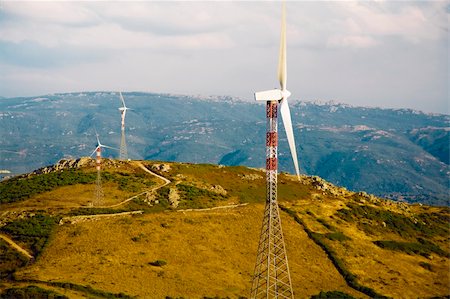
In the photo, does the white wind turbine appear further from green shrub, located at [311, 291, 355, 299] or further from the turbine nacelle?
green shrub, located at [311, 291, 355, 299]

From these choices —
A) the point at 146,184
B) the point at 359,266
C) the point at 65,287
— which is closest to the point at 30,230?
the point at 65,287

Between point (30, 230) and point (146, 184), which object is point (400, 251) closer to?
point (146, 184)

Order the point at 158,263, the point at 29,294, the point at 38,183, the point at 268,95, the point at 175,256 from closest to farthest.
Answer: the point at 268,95, the point at 29,294, the point at 158,263, the point at 175,256, the point at 38,183

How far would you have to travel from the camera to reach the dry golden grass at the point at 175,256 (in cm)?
9938

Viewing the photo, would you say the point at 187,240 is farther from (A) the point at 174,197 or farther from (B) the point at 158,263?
(A) the point at 174,197

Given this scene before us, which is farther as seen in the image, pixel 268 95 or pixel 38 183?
pixel 38 183

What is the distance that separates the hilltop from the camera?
102 meters

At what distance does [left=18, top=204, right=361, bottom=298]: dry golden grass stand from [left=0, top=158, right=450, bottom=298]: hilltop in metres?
0.29

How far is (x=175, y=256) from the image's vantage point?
393ft

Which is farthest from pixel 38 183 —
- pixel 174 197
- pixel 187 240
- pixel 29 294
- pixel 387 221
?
pixel 387 221

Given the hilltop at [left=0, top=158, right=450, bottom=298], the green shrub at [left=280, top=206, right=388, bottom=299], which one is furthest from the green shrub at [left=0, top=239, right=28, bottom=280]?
the green shrub at [left=280, top=206, right=388, bottom=299]

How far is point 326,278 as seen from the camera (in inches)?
4884

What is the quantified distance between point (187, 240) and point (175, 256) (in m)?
10.9

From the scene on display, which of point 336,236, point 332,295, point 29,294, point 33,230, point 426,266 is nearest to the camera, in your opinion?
point 29,294
